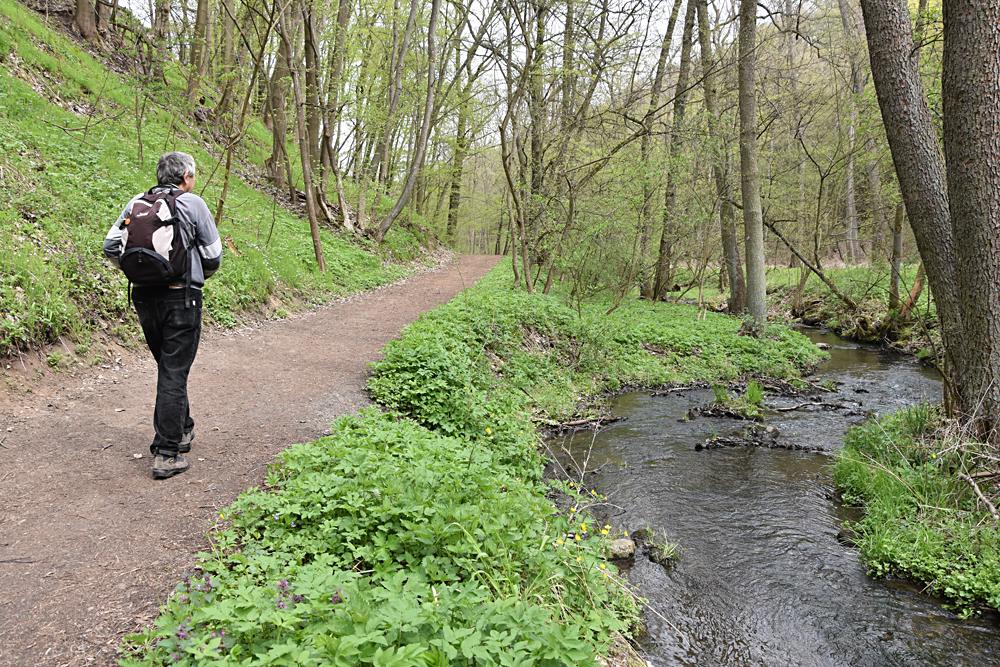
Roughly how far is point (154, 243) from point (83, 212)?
4.93 m

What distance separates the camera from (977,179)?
5.09 meters

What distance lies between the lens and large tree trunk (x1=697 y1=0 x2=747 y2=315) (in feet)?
41.3

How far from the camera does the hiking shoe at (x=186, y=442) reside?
4049 mm

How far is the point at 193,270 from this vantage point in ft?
12.5

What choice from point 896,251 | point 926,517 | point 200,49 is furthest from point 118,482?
point 200,49

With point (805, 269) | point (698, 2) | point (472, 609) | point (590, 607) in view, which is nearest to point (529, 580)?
point (590, 607)

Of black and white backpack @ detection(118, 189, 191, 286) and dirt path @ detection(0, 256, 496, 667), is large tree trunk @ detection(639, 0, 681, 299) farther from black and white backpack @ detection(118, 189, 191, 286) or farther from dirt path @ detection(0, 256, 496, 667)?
black and white backpack @ detection(118, 189, 191, 286)

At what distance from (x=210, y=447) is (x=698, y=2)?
1474 cm

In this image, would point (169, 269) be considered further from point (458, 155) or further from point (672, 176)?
point (458, 155)

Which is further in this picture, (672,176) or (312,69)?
(672,176)

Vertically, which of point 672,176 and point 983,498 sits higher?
point 672,176

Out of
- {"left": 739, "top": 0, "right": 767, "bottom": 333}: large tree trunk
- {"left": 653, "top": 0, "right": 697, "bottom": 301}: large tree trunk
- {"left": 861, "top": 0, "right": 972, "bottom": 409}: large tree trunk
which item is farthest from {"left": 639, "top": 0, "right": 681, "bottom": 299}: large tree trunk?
{"left": 861, "top": 0, "right": 972, "bottom": 409}: large tree trunk

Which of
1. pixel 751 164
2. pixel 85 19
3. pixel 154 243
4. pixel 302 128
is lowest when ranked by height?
pixel 154 243

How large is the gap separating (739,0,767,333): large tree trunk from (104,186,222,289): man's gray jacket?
418 inches
